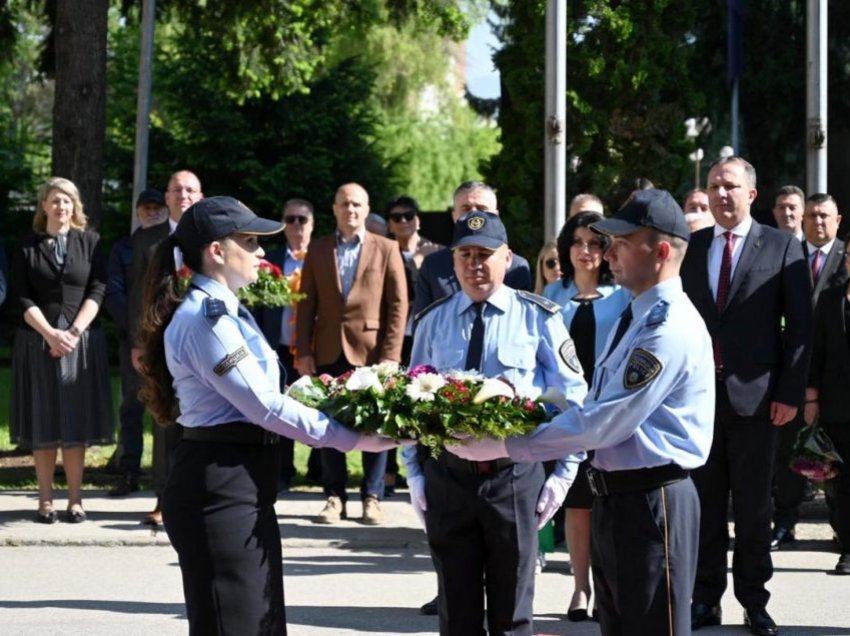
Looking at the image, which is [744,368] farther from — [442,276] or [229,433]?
[229,433]

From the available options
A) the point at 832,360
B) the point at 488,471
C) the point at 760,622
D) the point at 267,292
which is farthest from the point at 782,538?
the point at 488,471

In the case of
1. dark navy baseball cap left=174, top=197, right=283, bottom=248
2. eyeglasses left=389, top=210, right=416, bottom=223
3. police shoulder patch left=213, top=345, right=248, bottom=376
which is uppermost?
eyeglasses left=389, top=210, right=416, bottom=223

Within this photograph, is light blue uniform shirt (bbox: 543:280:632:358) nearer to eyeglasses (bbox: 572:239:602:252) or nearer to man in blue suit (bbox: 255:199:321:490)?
eyeglasses (bbox: 572:239:602:252)

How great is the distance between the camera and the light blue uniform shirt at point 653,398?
516cm

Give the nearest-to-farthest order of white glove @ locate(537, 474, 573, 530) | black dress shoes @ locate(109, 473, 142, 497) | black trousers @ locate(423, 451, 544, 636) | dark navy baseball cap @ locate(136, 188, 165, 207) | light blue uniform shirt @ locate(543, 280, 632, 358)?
black trousers @ locate(423, 451, 544, 636) → white glove @ locate(537, 474, 573, 530) → light blue uniform shirt @ locate(543, 280, 632, 358) → dark navy baseball cap @ locate(136, 188, 165, 207) → black dress shoes @ locate(109, 473, 142, 497)

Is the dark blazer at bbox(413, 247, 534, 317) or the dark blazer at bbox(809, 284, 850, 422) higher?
the dark blazer at bbox(413, 247, 534, 317)

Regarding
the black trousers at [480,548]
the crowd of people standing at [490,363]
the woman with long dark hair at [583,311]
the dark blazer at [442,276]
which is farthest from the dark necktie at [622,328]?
the dark blazer at [442,276]

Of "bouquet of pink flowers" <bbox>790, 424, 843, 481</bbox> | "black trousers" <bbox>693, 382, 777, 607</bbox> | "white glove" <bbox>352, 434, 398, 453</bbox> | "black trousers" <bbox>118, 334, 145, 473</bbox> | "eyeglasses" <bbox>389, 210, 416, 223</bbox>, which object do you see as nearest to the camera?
"white glove" <bbox>352, 434, 398, 453</bbox>

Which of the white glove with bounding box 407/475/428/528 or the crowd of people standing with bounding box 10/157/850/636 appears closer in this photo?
the crowd of people standing with bounding box 10/157/850/636

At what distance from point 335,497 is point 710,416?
6.21m

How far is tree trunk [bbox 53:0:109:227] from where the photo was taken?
14.4 m

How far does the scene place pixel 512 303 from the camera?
21.2 ft

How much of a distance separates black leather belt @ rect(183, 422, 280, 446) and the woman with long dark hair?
10.9 feet

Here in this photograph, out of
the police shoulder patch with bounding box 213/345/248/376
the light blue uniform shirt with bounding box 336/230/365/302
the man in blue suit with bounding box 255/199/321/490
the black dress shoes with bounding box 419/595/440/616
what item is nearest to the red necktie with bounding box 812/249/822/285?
the light blue uniform shirt with bounding box 336/230/365/302
